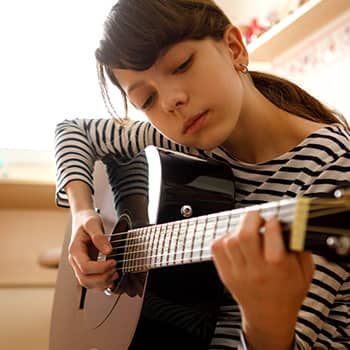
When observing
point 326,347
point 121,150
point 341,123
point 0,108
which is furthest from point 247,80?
point 0,108

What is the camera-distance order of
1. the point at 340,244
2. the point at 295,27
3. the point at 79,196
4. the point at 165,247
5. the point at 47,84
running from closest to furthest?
the point at 340,244 < the point at 165,247 < the point at 79,196 < the point at 295,27 < the point at 47,84

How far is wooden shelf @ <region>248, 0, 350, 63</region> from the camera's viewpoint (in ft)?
4.91

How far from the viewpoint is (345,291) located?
2.68ft

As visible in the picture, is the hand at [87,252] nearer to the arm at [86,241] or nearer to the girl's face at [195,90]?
the arm at [86,241]

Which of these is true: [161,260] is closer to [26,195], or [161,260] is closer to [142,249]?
[142,249]

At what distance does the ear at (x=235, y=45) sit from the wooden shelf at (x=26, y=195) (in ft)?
2.88

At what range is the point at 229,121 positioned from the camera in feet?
2.90

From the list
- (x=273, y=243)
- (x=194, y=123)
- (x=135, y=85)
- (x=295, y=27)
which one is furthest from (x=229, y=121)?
(x=295, y=27)

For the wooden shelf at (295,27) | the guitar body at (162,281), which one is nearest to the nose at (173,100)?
the guitar body at (162,281)

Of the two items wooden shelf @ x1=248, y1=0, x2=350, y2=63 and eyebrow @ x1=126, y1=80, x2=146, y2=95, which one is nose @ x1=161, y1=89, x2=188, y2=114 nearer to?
eyebrow @ x1=126, y1=80, x2=146, y2=95

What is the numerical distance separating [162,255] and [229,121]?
23 centimetres

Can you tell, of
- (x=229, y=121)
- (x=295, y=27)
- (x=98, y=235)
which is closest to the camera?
(x=229, y=121)

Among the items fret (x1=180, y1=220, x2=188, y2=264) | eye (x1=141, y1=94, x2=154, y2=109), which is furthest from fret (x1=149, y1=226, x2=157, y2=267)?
eye (x1=141, y1=94, x2=154, y2=109)

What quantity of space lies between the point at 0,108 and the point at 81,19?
397 millimetres
